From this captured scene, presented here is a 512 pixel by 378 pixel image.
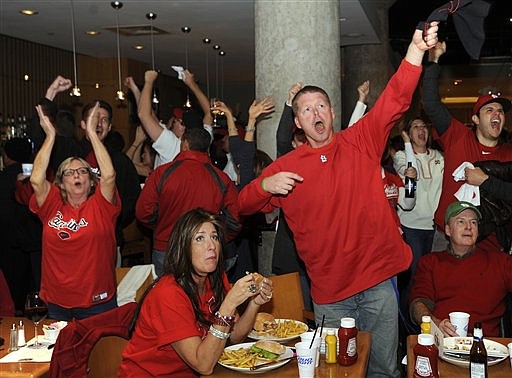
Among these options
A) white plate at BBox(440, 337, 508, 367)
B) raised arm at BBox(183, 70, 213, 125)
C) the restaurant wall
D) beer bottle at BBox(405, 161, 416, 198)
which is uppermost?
the restaurant wall

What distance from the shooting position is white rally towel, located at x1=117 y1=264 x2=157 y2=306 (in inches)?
196

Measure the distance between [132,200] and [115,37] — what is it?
6795 mm

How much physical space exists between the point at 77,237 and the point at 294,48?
2.34 meters

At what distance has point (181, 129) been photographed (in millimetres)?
7039

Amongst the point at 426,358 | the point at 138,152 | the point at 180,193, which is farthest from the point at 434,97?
the point at 138,152

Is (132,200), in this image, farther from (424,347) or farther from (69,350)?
(424,347)

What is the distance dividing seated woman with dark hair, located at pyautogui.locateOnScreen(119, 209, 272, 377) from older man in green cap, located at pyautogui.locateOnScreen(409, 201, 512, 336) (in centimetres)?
127

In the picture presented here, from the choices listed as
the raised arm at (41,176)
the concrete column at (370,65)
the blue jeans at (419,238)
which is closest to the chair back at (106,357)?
the raised arm at (41,176)

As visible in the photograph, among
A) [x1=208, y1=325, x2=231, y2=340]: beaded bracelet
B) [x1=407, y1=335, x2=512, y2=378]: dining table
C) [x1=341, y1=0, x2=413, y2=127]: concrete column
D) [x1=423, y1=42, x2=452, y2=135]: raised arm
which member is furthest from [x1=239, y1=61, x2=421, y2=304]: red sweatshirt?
[x1=341, y1=0, x2=413, y2=127]: concrete column

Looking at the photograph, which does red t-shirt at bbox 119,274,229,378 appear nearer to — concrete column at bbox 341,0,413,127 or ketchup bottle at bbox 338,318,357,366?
ketchup bottle at bbox 338,318,357,366

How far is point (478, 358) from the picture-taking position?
2.60 meters

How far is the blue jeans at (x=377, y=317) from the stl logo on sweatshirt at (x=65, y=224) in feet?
4.95

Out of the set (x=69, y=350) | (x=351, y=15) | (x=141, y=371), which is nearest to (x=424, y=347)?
(x=141, y=371)

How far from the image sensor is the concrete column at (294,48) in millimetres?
5426
